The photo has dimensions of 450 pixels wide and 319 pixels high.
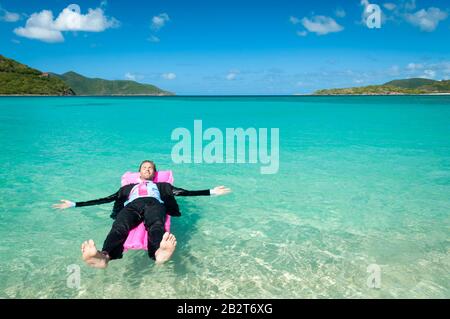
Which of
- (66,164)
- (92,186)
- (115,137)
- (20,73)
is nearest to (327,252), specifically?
(92,186)

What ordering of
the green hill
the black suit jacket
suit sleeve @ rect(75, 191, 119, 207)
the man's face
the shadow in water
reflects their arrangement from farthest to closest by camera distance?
the green hill, the man's face, the black suit jacket, suit sleeve @ rect(75, 191, 119, 207), the shadow in water

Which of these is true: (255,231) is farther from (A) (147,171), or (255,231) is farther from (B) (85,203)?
(B) (85,203)

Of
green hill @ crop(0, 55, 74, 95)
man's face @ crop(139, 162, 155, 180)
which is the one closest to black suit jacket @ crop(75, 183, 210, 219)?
man's face @ crop(139, 162, 155, 180)

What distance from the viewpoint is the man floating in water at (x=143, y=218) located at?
483cm

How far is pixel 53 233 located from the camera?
6934 mm

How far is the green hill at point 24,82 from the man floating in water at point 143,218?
15789cm

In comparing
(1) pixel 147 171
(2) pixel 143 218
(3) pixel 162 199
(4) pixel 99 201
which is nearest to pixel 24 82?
(1) pixel 147 171

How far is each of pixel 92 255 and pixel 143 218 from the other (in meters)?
1.55

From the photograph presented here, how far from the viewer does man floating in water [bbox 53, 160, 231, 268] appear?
190 inches

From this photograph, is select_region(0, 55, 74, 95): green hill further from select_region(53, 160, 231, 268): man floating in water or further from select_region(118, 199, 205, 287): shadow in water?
select_region(118, 199, 205, 287): shadow in water

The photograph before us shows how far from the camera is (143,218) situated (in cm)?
604

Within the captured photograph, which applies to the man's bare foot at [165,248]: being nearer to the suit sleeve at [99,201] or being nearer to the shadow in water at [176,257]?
the shadow in water at [176,257]

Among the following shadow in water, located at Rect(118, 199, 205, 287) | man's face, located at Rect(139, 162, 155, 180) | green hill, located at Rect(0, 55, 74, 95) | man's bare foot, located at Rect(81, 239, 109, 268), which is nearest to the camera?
man's bare foot, located at Rect(81, 239, 109, 268)

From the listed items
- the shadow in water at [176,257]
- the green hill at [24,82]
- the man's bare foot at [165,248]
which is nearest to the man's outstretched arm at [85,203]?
the shadow in water at [176,257]
